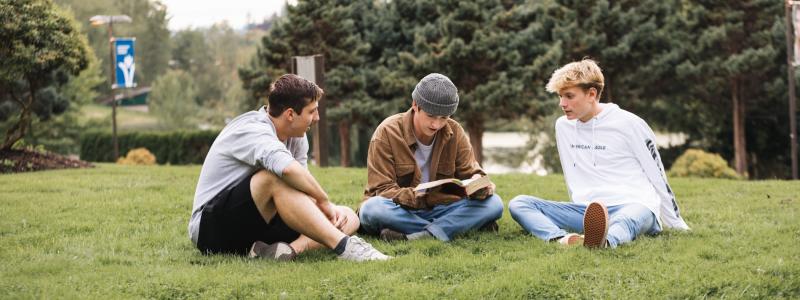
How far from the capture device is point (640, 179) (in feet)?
20.1

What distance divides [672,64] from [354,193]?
21.4 metres

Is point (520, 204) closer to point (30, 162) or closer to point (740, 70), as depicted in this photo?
point (30, 162)

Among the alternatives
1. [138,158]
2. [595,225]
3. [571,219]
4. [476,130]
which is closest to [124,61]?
[138,158]

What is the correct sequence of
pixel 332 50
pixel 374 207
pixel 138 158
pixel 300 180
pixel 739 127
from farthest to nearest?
1. pixel 739 127
2. pixel 332 50
3. pixel 138 158
4. pixel 374 207
5. pixel 300 180

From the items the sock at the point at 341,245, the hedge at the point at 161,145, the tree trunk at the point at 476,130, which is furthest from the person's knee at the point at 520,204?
the hedge at the point at 161,145

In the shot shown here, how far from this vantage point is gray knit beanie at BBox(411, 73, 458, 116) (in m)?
5.71

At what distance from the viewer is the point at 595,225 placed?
209 inches

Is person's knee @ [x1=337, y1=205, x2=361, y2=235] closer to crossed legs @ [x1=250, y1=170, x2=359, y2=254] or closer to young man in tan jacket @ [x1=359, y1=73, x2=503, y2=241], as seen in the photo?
young man in tan jacket @ [x1=359, y1=73, x2=503, y2=241]

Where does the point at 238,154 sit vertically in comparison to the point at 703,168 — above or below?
above

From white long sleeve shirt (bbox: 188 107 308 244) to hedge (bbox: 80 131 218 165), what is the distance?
76.5 feet

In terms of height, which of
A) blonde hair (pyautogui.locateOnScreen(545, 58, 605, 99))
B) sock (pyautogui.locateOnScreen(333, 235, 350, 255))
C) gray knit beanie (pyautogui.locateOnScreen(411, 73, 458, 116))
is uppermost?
blonde hair (pyautogui.locateOnScreen(545, 58, 605, 99))

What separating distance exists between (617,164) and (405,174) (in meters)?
1.58

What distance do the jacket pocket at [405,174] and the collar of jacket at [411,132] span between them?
15cm

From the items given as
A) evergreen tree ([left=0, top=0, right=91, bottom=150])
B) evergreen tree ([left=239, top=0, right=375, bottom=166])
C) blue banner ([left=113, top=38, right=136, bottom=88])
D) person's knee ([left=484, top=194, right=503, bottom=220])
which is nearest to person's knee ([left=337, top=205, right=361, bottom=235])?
person's knee ([left=484, top=194, right=503, bottom=220])
